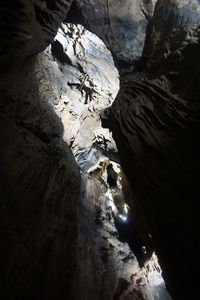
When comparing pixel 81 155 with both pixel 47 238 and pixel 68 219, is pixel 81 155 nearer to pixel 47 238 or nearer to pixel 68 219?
pixel 68 219

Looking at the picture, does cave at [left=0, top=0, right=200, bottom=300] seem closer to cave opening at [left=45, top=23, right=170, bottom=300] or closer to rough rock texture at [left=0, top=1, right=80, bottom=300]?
rough rock texture at [left=0, top=1, right=80, bottom=300]

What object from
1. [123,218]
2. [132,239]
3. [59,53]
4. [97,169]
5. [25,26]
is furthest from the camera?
[97,169]

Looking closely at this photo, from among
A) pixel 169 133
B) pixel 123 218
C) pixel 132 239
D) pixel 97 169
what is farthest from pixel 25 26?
pixel 123 218

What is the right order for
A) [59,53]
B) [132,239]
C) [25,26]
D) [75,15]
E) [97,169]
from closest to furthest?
[25,26] < [75,15] < [132,239] < [59,53] < [97,169]

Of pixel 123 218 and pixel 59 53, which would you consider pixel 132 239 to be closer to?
pixel 123 218

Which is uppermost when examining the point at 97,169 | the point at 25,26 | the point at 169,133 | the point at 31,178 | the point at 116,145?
the point at 25,26

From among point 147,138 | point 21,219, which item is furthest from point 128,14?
point 21,219
